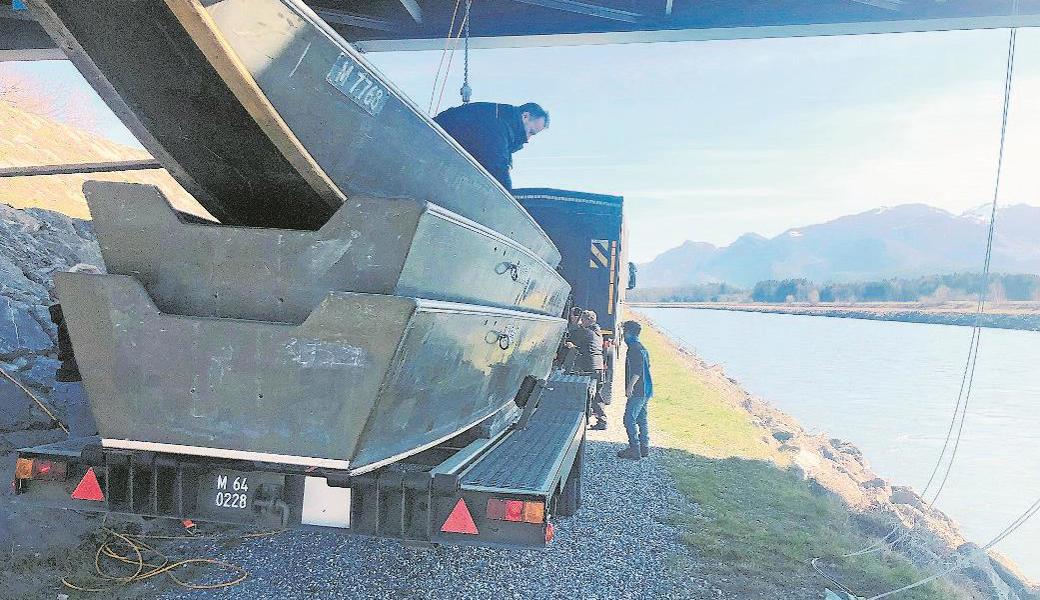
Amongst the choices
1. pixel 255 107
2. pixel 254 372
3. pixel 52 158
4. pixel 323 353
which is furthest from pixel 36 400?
pixel 52 158

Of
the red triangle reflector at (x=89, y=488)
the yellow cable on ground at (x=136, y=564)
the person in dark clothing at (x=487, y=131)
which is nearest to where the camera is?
the red triangle reflector at (x=89, y=488)

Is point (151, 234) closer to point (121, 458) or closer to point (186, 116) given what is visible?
point (186, 116)

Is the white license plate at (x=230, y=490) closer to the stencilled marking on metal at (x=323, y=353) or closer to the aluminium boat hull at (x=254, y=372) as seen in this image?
the aluminium boat hull at (x=254, y=372)

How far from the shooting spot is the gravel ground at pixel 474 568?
14.8 feet

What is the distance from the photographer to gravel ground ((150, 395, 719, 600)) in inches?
178

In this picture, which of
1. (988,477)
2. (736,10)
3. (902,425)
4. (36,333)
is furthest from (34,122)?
(902,425)

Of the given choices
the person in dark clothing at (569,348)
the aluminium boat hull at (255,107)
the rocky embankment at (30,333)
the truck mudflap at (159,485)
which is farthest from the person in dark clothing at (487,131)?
the rocky embankment at (30,333)

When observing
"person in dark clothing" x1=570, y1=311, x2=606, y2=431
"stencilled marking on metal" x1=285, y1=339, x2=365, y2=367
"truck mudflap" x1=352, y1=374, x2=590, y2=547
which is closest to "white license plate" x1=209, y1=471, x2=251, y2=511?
"truck mudflap" x1=352, y1=374, x2=590, y2=547

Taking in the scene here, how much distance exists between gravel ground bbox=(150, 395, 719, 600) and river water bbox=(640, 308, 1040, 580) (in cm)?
1152

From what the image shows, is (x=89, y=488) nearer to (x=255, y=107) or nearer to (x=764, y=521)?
(x=255, y=107)

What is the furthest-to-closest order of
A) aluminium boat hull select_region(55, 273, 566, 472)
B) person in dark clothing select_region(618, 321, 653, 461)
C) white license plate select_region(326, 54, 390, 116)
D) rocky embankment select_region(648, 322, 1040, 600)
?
person in dark clothing select_region(618, 321, 653, 461) → rocky embankment select_region(648, 322, 1040, 600) → white license plate select_region(326, 54, 390, 116) → aluminium boat hull select_region(55, 273, 566, 472)

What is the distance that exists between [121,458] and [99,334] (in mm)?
663

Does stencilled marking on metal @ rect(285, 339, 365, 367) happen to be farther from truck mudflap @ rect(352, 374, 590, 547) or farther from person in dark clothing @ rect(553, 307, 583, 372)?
person in dark clothing @ rect(553, 307, 583, 372)

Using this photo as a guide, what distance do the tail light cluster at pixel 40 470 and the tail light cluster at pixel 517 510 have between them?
2.13 m
